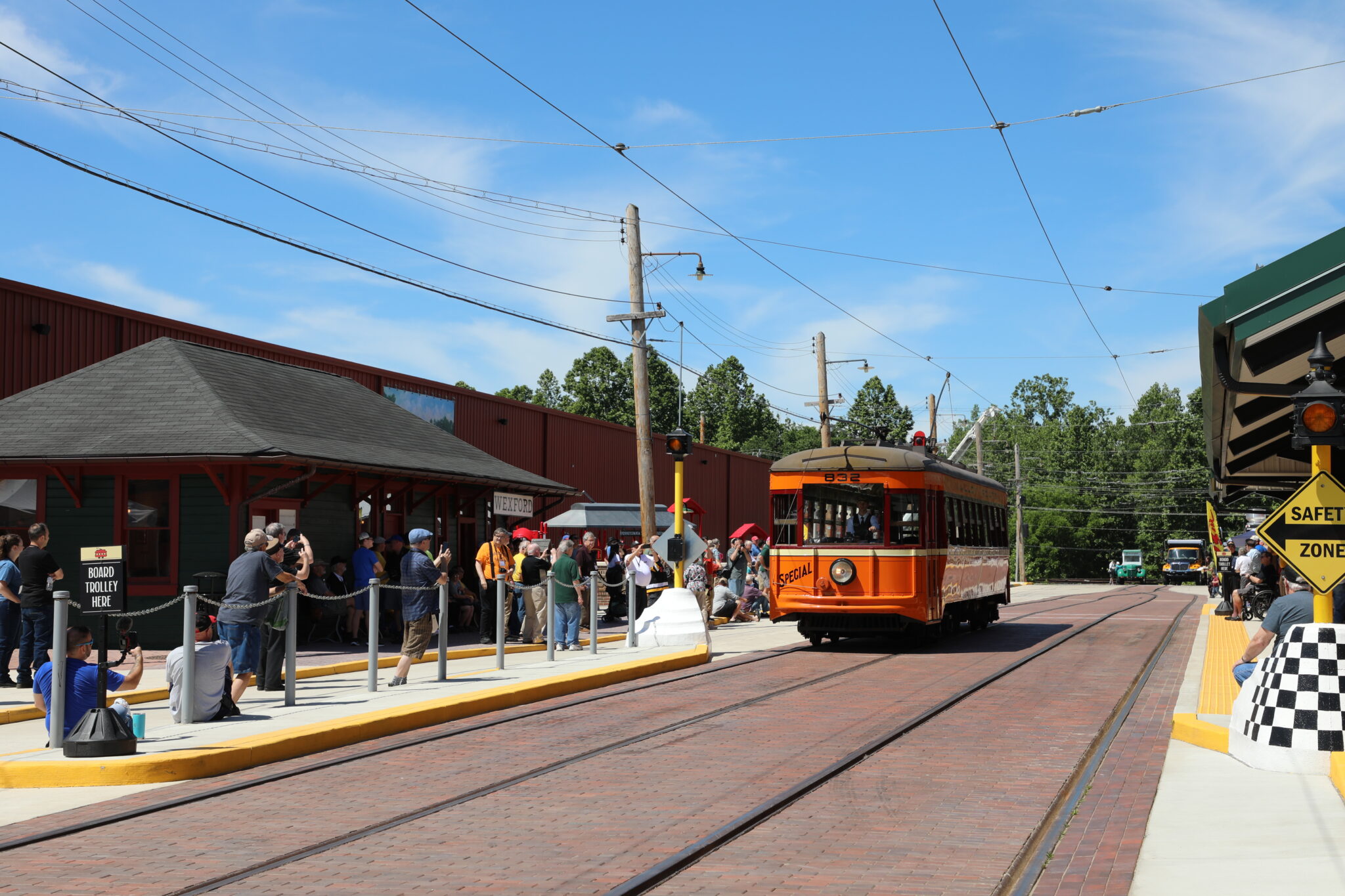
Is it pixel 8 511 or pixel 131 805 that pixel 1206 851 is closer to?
pixel 131 805

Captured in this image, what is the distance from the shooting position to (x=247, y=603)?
12117mm

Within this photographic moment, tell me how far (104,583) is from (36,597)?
15.2ft

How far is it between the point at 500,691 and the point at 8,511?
34.7 feet

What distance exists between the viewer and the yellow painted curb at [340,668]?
1249 cm

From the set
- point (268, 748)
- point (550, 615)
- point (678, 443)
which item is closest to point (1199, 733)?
point (268, 748)

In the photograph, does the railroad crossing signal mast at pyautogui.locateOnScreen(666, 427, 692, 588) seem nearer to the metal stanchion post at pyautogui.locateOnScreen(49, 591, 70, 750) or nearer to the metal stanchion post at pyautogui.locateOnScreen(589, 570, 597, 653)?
the metal stanchion post at pyautogui.locateOnScreen(589, 570, 597, 653)

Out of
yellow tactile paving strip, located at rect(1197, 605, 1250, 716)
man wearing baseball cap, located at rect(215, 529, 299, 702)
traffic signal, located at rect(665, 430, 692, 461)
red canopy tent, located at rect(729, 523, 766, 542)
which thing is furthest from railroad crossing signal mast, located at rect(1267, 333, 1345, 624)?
red canopy tent, located at rect(729, 523, 766, 542)

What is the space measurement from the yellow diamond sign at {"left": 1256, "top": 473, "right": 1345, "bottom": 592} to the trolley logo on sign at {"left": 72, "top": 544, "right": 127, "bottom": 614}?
26.7ft

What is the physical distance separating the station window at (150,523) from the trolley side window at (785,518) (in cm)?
917

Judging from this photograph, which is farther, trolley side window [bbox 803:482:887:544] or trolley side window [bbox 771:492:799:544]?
trolley side window [bbox 771:492:799:544]

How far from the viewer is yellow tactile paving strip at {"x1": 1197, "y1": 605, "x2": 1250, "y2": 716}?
42.6ft

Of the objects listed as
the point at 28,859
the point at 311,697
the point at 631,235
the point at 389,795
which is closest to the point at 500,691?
the point at 311,697

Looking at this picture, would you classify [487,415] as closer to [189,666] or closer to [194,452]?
[194,452]

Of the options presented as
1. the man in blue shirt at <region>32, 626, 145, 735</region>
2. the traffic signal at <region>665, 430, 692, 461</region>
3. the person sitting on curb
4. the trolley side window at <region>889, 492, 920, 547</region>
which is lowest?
the man in blue shirt at <region>32, 626, 145, 735</region>
